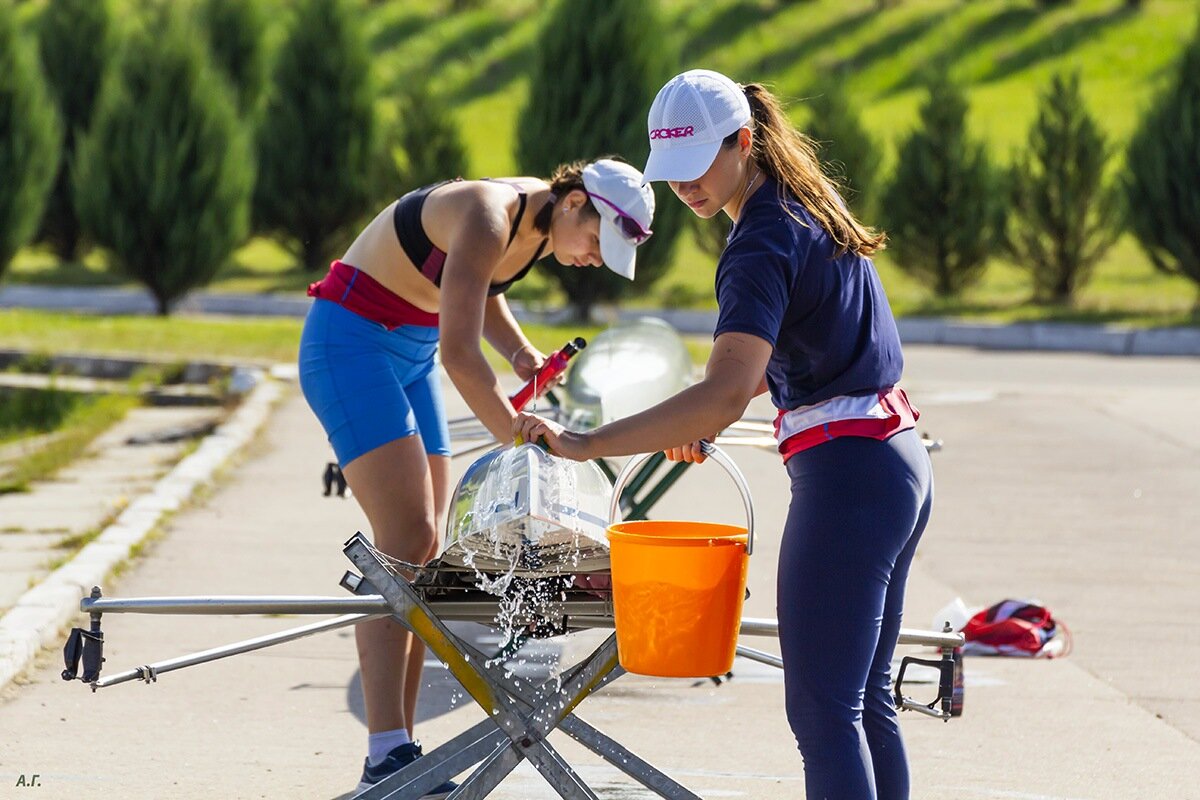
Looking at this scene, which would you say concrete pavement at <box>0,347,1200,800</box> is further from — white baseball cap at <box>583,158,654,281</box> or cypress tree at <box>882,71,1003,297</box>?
cypress tree at <box>882,71,1003,297</box>

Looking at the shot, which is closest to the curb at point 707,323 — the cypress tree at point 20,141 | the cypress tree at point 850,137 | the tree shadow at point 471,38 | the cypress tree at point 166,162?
the cypress tree at point 166,162

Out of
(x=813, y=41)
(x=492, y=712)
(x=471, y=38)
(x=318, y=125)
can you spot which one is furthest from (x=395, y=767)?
(x=471, y=38)

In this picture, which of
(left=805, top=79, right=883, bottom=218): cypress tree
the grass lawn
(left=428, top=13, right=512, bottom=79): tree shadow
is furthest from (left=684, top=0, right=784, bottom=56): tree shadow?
the grass lawn

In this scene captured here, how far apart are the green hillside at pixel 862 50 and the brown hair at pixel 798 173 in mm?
22319

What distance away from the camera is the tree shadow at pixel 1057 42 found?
34062 millimetres

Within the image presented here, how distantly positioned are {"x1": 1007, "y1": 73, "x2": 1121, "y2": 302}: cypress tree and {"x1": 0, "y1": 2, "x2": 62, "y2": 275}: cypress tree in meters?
11.6

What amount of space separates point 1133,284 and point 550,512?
20.8 meters

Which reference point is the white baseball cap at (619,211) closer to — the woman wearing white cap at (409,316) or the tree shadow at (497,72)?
the woman wearing white cap at (409,316)

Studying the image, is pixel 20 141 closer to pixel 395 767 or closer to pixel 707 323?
pixel 707 323

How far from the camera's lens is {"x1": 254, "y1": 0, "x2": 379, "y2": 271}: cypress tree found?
895 inches

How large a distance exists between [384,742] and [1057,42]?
107 feet

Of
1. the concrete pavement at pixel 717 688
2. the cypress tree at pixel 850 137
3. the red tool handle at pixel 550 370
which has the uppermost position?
the cypress tree at pixel 850 137

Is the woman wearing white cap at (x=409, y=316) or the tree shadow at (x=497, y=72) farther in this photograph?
the tree shadow at (x=497, y=72)

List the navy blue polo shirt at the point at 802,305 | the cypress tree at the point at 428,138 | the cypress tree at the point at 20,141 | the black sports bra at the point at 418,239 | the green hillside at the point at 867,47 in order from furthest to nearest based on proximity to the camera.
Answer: the green hillside at the point at 867,47, the cypress tree at the point at 428,138, the cypress tree at the point at 20,141, the black sports bra at the point at 418,239, the navy blue polo shirt at the point at 802,305
